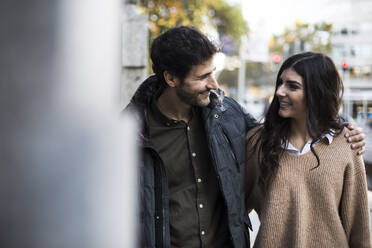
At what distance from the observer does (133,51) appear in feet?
16.6

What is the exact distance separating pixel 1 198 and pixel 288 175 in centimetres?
222

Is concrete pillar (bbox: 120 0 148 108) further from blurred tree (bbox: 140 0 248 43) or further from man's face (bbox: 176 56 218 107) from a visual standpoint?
man's face (bbox: 176 56 218 107)

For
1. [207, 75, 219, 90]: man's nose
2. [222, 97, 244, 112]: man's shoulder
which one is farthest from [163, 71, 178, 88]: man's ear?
[222, 97, 244, 112]: man's shoulder

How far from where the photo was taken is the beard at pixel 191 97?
2549 mm

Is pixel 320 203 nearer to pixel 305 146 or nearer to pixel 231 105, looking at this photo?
pixel 305 146

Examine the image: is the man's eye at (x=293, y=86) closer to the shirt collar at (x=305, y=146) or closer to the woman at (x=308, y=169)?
the woman at (x=308, y=169)

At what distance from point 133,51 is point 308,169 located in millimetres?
3161

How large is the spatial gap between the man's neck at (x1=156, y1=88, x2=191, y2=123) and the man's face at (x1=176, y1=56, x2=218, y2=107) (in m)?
0.04

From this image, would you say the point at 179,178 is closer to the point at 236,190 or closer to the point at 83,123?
the point at 236,190

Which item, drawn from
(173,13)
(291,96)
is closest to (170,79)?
(291,96)

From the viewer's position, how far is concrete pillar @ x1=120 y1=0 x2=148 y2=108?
5027mm

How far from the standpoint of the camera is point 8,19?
1.03 feet

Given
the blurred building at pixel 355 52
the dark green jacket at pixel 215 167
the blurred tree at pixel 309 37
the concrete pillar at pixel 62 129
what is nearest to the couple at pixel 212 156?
the dark green jacket at pixel 215 167

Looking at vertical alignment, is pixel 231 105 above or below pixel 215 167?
above
